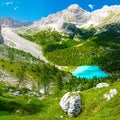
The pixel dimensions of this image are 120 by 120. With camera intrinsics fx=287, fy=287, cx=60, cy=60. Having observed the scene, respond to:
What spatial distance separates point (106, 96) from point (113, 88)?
2557 millimetres

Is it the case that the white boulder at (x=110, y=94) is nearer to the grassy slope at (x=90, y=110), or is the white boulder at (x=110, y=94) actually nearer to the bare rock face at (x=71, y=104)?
the grassy slope at (x=90, y=110)

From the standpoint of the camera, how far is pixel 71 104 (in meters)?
64.6

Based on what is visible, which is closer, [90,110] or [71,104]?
[90,110]

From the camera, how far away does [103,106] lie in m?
61.5

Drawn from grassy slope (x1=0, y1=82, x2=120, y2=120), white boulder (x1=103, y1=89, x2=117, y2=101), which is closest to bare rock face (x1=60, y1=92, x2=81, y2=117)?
grassy slope (x1=0, y1=82, x2=120, y2=120)

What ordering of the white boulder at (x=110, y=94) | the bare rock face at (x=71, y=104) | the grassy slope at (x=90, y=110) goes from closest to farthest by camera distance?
the grassy slope at (x=90, y=110)
the bare rock face at (x=71, y=104)
the white boulder at (x=110, y=94)

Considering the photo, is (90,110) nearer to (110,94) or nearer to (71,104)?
(71,104)

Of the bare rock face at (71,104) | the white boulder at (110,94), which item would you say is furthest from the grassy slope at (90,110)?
the bare rock face at (71,104)

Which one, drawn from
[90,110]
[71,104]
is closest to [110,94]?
[90,110]

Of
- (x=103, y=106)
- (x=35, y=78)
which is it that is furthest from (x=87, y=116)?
(x=35, y=78)

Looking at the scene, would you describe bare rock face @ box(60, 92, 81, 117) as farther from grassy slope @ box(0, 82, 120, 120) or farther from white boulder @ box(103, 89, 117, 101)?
white boulder @ box(103, 89, 117, 101)

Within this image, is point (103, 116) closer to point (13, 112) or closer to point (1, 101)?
point (13, 112)

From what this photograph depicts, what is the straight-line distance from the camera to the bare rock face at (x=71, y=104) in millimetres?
64062

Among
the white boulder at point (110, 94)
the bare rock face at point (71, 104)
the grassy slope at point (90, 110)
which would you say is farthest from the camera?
the white boulder at point (110, 94)
